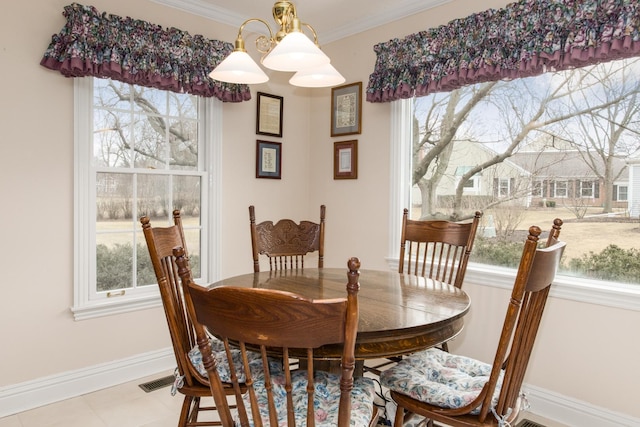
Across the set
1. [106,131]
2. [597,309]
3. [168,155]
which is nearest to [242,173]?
[168,155]

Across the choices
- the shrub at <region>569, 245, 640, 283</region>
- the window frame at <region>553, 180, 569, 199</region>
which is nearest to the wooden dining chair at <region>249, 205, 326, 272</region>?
the window frame at <region>553, 180, 569, 199</region>

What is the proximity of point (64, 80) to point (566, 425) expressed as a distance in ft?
11.3

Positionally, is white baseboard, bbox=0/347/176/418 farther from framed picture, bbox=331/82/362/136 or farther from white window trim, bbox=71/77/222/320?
framed picture, bbox=331/82/362/136

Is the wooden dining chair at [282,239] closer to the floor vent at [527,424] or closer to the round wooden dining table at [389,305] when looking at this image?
the round wooden dining table at [389,305]

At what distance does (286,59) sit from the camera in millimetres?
1687

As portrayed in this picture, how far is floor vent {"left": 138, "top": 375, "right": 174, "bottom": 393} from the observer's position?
2799 millimetres

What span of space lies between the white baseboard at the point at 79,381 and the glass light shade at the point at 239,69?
6.61 ft

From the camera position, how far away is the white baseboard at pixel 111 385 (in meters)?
2.34

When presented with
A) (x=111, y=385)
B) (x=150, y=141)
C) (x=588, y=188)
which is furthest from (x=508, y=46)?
(x=111, y=385)

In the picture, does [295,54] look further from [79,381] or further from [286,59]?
[79,381]

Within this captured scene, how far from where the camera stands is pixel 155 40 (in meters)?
2.77

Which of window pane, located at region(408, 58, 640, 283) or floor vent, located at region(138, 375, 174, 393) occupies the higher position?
window pane, located at region(408, 58, 640, 283)

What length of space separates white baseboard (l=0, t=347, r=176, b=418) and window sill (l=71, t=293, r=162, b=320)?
1.05ft

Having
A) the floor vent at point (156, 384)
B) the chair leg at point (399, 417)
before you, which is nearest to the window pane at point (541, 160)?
the chair leg at point (399, 417)
